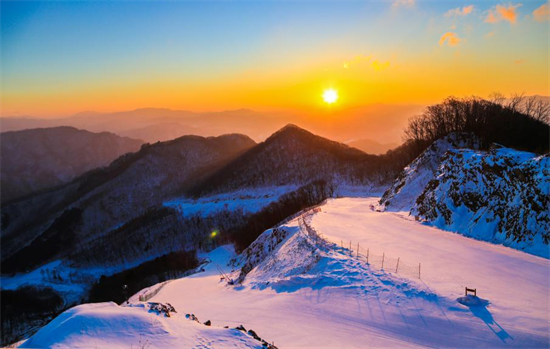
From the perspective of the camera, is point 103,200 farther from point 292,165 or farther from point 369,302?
point 369,302

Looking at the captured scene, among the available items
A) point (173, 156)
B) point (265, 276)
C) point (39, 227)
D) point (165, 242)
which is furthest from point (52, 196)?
point (265, 276)

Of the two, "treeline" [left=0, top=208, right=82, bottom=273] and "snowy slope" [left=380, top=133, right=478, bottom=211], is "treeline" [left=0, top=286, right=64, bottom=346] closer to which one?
"treeline" [left=0, top=208, right=82, bottom=273]

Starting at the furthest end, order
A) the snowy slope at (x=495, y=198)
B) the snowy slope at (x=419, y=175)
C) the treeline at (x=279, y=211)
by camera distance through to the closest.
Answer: the treeline at (x=279, y=211) < the snowy slope at (x=419, y=175) < the snowy slope at (x=495, y=198)

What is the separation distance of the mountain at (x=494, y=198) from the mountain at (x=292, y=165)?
5135 cm

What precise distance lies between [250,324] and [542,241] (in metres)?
24.4

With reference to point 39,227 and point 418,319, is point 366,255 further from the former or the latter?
point 39,227

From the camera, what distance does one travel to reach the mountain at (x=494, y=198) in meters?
26.7

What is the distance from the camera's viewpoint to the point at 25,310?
2857 inches

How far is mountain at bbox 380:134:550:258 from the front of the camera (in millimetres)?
26733

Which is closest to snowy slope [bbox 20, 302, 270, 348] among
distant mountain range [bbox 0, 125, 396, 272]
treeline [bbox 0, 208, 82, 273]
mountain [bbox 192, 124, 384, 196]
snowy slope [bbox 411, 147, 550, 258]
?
snowy slope [bbox 411, 147, 550, 258]

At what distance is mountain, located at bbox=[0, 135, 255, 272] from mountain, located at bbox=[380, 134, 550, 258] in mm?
96557

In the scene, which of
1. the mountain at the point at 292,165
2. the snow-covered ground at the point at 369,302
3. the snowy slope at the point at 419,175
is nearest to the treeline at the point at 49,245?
the mountain at the point at 292,165

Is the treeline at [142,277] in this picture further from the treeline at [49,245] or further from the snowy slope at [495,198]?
the snowy slope at [495,198]

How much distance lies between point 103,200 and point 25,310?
69.8 meters
